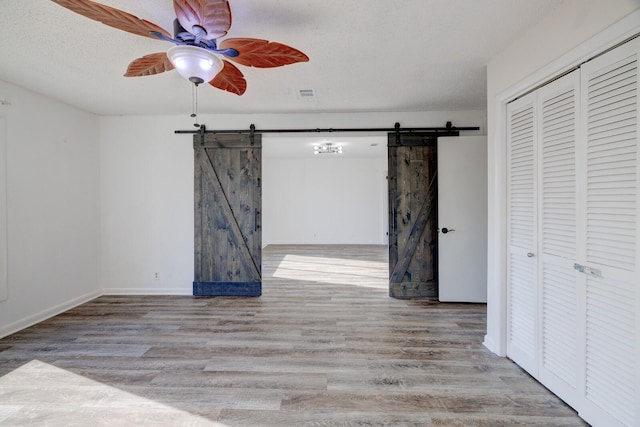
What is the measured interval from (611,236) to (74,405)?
3.34 m

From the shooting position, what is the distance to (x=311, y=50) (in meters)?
2.52

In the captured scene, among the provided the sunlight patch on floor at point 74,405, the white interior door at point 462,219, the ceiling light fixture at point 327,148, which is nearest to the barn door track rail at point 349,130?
the white interior door at point 462,219

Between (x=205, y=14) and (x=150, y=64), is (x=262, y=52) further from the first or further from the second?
(x=150, y=64)

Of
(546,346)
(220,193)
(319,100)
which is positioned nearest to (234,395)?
(546,346)

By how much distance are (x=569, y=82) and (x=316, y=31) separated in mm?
1686

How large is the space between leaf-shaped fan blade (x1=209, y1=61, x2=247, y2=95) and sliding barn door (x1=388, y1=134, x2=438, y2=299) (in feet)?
8.13

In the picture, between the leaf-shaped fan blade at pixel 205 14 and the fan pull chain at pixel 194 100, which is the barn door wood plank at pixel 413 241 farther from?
the leaf-shaped fan blade at pixel 205 14

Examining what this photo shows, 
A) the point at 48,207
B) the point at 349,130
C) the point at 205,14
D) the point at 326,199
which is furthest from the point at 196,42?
the point at 326,199

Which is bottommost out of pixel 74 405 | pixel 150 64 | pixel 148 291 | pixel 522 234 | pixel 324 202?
pixel 74 405

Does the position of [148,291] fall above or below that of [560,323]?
below

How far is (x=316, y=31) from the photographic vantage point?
224 cm

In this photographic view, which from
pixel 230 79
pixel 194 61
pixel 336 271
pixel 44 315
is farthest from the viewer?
pixel 336 271

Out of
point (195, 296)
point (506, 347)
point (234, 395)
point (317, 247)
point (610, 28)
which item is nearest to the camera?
point (610, 28)

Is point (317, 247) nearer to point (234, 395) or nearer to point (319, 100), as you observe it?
point (319, 100)
